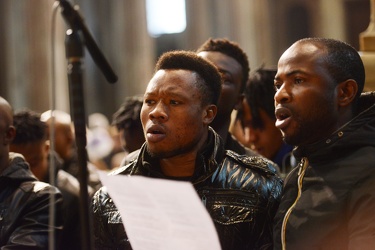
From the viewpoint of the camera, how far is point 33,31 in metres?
13.2

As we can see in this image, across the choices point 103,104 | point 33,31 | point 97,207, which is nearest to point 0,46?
point 33,31

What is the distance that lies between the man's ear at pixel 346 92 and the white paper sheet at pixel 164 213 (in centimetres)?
93

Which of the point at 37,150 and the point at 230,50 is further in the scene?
the point at 37,150

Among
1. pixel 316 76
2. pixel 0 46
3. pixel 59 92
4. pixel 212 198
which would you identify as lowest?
pixel 59 92

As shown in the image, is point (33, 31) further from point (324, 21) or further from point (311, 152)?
point (311, 152)

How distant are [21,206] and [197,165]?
1.07 m

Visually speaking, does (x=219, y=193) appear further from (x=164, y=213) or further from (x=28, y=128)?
(x=28, y=128)

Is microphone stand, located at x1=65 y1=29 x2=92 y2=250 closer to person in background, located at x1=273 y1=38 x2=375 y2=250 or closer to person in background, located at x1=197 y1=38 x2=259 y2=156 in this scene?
person in background, located at x1=273 y1=38 x2=375 y2=250

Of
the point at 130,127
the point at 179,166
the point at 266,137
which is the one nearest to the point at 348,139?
the point at 179,166

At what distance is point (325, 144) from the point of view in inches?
108

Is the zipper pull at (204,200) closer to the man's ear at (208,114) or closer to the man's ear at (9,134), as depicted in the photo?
the man's ear at (208,114)

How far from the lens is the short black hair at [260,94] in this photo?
186 inches

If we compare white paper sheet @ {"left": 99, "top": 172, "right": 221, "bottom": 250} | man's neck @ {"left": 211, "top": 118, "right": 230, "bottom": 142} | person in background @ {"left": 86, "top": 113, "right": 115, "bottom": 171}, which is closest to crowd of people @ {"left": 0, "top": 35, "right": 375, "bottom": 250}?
white paper sheet @ {"left": 99, "top": 172, "right": 221, "bottom": 250}

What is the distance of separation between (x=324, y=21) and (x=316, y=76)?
58.7 feet
